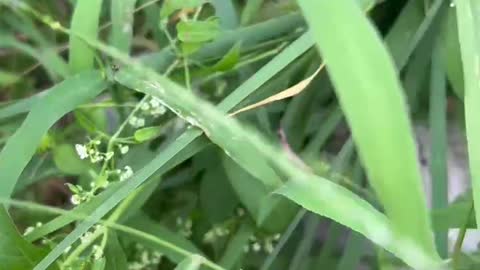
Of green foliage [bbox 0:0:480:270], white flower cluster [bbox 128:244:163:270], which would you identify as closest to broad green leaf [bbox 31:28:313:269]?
green foliage [bbox 0:0:480:270]

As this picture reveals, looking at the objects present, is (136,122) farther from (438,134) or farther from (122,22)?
(438,134)

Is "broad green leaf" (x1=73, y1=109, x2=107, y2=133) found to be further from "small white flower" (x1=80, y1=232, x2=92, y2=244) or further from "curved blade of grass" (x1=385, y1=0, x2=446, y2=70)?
"curved blade of grass" (x1=385, y1=0, x2=446, y2=70)

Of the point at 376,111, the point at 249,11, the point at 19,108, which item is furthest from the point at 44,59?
the point at 376,111

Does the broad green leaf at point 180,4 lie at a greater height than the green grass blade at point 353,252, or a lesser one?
greater

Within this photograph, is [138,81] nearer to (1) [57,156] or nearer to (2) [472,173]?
(1) [57,156]

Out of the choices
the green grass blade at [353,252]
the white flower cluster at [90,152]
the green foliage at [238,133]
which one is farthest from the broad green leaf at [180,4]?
the green grass blade at [353,252]

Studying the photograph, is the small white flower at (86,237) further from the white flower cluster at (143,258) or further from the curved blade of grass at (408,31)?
the curved blade of grass at (408,31)
